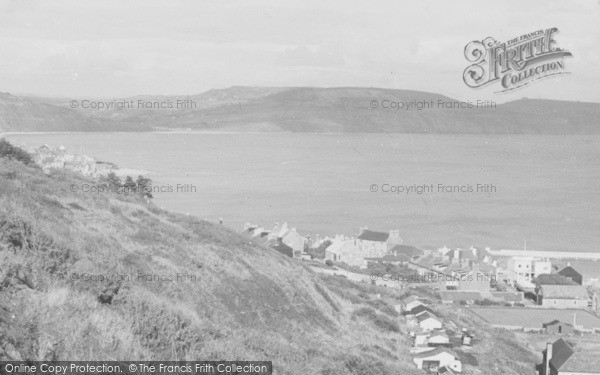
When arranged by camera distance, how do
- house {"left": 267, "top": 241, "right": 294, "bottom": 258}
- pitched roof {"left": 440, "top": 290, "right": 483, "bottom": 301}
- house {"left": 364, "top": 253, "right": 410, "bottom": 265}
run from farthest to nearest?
house {"left": 364, "top": 253, "right": 410, "bottom": 265} → house {"left": 267, "top": 241, "right": 294, "bottom": 258} → pitched roof {"left": 440, "top": 290, "right": 483, "bottom": 301}

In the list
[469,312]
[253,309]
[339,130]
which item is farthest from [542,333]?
[339,130]

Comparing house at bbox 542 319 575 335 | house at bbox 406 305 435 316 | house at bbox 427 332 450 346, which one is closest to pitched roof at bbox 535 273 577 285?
house at bbox 542 319 575 335

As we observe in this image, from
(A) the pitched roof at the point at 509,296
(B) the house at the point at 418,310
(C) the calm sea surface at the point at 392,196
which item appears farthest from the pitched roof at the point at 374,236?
(B) the house at the point at 418,310

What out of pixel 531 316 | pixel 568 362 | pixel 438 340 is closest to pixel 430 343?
pixel 438 340

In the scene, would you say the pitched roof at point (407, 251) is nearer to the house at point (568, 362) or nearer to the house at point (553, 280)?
the house at point (553, 280)

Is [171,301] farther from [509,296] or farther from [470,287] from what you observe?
[509,296]

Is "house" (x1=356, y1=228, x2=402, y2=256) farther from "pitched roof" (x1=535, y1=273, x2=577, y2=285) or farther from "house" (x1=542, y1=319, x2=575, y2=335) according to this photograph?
"house" (x1=542, y1=319, x2=575, y2=335)
